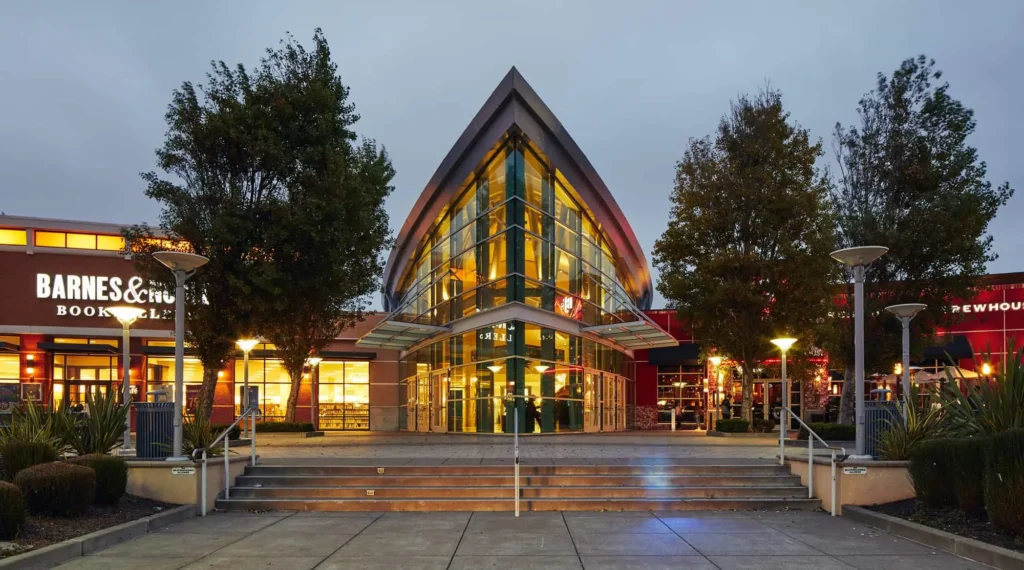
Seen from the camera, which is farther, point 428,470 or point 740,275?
point 740,275

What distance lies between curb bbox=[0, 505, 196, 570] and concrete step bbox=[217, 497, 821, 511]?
1395 mm

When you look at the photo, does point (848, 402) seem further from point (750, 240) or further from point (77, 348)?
point (77, 348)

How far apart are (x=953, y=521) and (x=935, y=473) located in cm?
70

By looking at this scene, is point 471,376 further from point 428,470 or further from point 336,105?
point 428,470

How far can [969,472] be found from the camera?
959cm

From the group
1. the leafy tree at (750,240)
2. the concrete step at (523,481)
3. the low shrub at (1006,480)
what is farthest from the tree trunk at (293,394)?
the low shrub at (1006,480)

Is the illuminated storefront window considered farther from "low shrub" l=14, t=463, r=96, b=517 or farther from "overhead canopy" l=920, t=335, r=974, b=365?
"low shrub" l=14, t=463, r=96, b=517

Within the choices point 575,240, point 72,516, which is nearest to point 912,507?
point 72,516

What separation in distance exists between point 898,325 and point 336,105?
18.1 meters

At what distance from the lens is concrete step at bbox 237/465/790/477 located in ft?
45.6

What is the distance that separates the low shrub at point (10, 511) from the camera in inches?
348

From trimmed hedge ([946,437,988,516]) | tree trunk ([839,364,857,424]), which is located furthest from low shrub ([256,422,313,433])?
trimmed hedge ([946,437,988,516])

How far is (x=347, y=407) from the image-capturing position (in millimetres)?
40125

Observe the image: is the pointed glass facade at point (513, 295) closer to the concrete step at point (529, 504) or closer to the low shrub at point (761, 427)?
the low shrub at point (761, 427)
